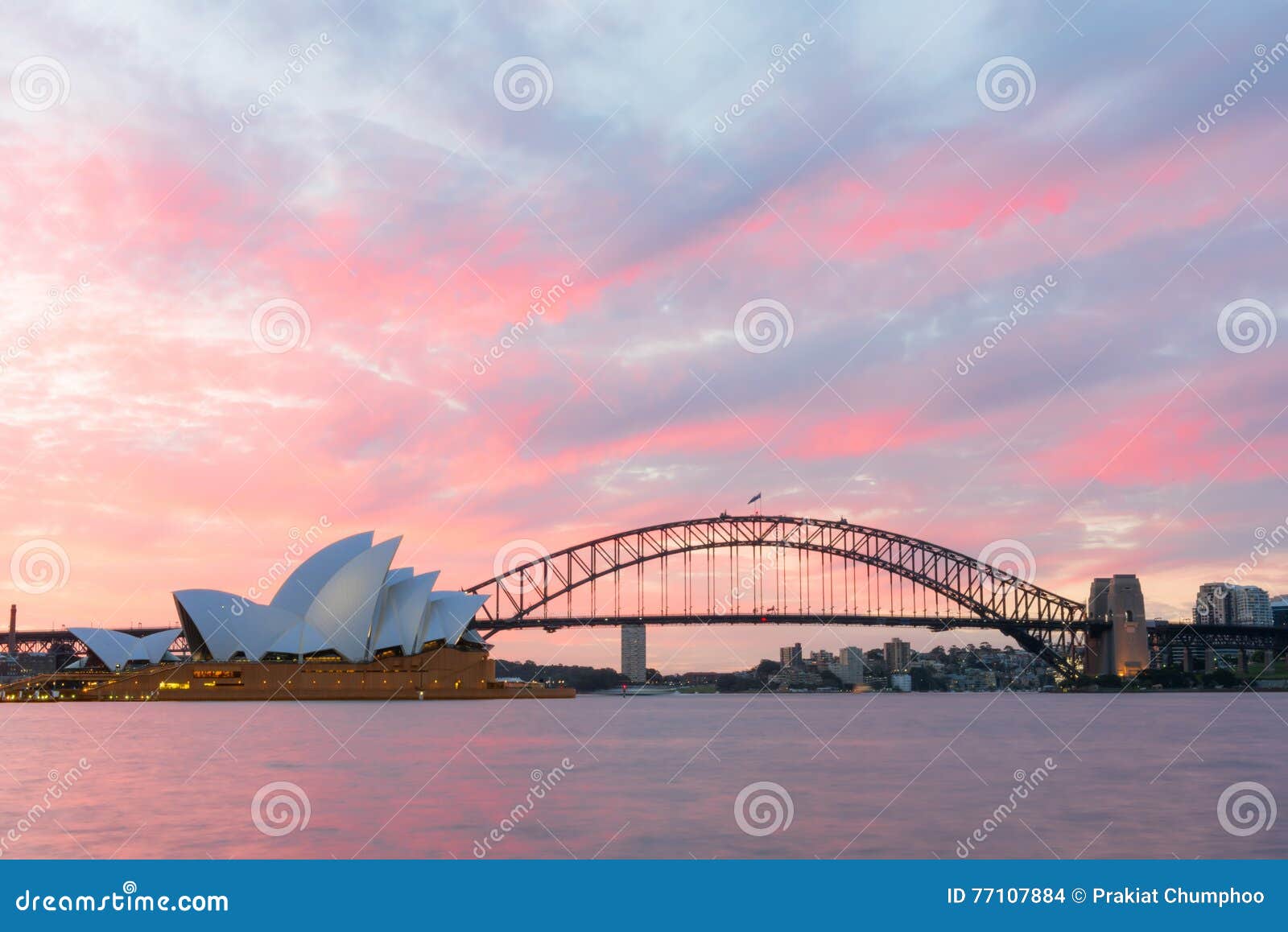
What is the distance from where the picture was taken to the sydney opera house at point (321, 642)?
3184 inches

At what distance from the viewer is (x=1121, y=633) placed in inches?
4154

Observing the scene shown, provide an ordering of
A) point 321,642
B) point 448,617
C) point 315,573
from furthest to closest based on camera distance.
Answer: point 448,617, point 321,642, point 315,573

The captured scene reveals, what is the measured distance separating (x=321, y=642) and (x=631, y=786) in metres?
61.6

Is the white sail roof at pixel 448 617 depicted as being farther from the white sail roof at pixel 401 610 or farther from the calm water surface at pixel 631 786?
the calm water surface at pixel 631 786

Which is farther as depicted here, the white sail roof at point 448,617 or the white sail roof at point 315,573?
the white sail roof at point 448,617

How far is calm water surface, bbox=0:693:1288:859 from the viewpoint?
60.3ft

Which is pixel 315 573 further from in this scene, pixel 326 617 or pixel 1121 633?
pixel 1121 633

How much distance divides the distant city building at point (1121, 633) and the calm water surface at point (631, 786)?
178 ft

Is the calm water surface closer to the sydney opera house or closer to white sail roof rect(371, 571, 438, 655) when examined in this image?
the sydney opera house

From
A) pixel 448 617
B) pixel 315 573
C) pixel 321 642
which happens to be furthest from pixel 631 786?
pixel 448 617

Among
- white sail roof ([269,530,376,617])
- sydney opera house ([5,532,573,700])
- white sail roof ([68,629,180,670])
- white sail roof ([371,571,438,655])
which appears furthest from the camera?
white sail roof ([68,629,180,670])

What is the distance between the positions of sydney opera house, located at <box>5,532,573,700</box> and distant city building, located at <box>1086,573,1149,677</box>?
57348 mm

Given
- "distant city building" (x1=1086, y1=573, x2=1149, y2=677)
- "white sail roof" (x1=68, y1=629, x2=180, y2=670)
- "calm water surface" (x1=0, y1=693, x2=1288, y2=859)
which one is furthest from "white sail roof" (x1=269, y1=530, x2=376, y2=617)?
"distant city building" (x1=1086, y1=573, x2=1149, y2=677)

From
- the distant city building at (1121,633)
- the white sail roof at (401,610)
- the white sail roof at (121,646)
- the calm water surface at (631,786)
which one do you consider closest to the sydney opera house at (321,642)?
the white sail roof at (401,610)
